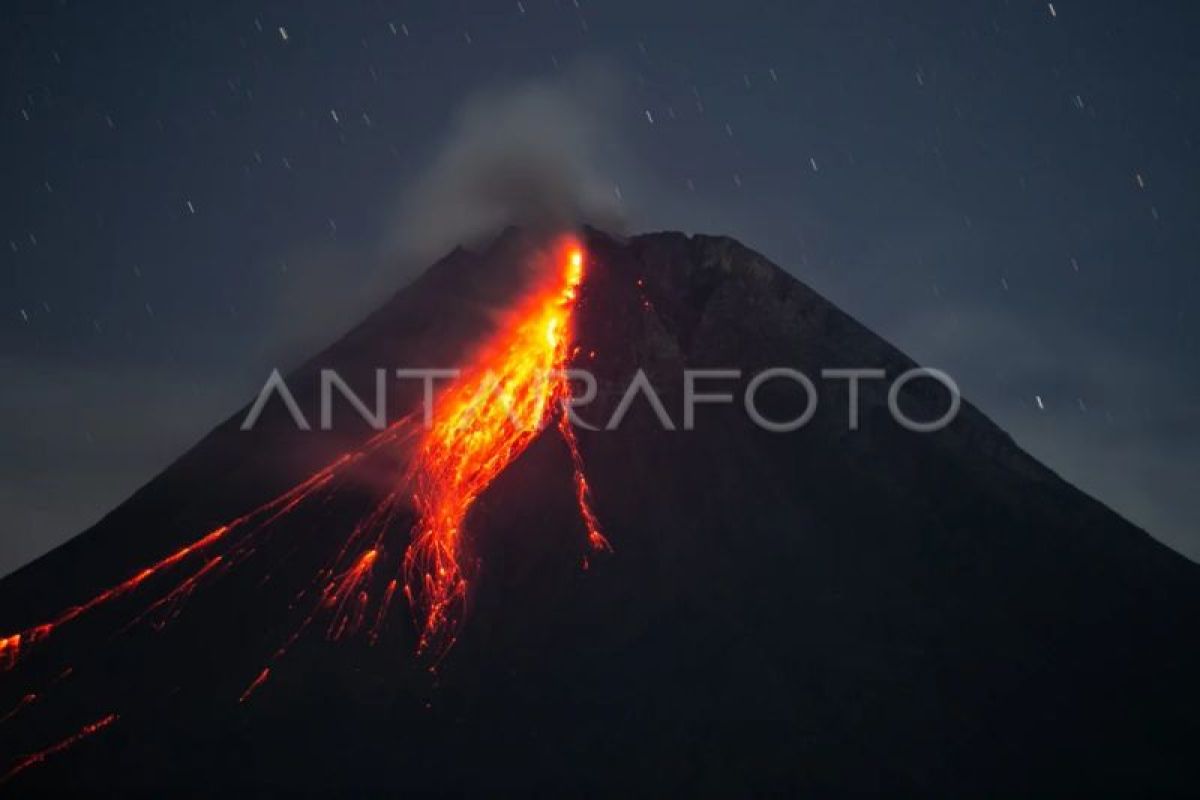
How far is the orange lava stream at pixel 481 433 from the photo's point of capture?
54219 millimetres

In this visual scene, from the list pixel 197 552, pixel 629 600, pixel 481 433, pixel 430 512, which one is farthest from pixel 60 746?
pixel 481 433

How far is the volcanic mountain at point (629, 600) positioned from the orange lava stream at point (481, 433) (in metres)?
0.25

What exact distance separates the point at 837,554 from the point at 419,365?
86.6 ft

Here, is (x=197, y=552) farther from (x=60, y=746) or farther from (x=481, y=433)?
(x=481, y=433)

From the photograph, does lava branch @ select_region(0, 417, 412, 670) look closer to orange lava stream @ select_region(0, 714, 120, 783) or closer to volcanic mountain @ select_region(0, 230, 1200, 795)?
volcanic mountain @ select_region(0, 230, 1200, 795)

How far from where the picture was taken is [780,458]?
208 ft

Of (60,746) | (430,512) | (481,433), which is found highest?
(481,433)

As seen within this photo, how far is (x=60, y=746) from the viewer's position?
47469mm

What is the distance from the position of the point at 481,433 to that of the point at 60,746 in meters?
24.8

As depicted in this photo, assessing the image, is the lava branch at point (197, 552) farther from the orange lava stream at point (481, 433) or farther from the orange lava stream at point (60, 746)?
the orange lava stream at point (60, 746)

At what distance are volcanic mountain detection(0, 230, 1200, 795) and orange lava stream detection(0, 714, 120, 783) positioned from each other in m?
0.12

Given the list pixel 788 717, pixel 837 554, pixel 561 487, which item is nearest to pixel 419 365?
pixel 561 487

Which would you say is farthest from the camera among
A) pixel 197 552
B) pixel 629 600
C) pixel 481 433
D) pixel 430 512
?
pixel 481 433

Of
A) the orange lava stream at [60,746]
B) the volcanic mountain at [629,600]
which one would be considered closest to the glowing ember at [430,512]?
the orange lava stream at [60,746]
